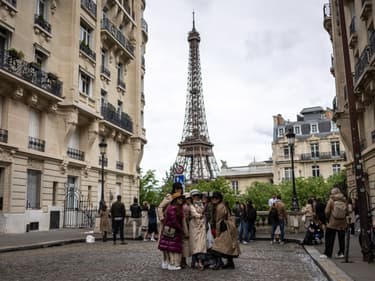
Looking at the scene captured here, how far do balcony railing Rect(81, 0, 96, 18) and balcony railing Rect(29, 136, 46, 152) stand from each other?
30.0ft

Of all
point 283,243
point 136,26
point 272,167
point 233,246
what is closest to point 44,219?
point 283,243

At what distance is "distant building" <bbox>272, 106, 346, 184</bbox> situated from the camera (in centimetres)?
6194

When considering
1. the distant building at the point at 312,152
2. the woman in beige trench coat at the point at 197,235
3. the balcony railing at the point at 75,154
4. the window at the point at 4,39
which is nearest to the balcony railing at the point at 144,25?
the balcony railing at the point at 75,154

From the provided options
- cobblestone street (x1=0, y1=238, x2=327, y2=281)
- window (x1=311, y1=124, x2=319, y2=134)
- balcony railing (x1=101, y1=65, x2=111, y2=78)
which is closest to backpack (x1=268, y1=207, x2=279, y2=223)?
cobblestone street (x1=0, y1=238, x2=327, y2=281)

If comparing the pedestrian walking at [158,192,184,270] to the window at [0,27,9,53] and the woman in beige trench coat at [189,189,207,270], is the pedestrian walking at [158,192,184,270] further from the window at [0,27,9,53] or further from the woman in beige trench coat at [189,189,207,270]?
the window at [0,27,9,53]

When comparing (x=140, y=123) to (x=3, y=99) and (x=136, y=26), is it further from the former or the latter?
(x=3, y=99)

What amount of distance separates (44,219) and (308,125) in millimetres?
52888

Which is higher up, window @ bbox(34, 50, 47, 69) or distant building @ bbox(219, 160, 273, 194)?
window @ bbox(34, 50, 47, 69)

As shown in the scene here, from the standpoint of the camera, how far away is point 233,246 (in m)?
8.91

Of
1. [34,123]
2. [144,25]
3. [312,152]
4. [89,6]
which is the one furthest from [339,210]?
[312,152]

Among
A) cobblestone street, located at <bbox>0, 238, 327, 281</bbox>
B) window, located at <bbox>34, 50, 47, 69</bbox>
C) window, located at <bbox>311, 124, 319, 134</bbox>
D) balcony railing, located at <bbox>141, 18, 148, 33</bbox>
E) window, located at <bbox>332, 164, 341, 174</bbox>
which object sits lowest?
cobblestone street, located at <bbox>0, 238, 327, 281</bbox>

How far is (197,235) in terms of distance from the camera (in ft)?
29.6

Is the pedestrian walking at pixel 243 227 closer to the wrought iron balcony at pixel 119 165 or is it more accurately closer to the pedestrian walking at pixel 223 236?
the pedestrian walking at pixel 223 236

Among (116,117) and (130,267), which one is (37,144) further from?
(130,267)
